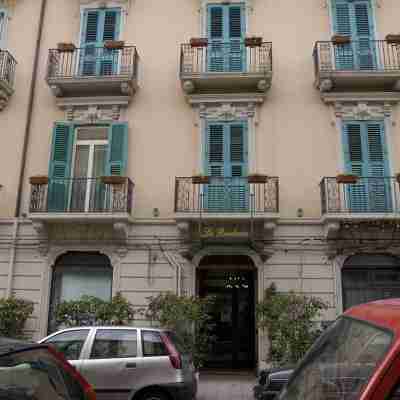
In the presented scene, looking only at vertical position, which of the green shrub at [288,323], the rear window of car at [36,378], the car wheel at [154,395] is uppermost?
the green shrub at [288,323]

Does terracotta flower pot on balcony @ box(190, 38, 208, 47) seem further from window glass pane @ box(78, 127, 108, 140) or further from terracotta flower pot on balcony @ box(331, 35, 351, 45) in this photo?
terracotta flower pot on balcony @ box(331, 35, 351, 45)

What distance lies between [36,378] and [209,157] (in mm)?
10271

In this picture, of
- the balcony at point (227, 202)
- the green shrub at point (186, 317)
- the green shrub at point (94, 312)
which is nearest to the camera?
the green shrub at point (186, 317)

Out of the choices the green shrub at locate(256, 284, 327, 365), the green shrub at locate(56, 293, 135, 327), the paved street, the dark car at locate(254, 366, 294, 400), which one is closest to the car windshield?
the dark car at locate(254, 366, 294, 400)

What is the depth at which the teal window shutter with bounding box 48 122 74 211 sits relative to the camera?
493 inches

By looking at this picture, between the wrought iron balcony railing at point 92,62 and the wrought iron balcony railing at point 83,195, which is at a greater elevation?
the wrought iron balcony railing at point 92,62

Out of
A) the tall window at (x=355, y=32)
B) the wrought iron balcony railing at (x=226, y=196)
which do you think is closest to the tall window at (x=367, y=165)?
the tall window at (x=355, y=32)

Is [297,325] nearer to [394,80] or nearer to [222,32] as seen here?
[394,80]

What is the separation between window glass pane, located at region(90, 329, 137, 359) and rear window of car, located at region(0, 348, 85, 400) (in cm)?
432

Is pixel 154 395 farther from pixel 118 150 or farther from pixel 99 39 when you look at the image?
pixel 99 39

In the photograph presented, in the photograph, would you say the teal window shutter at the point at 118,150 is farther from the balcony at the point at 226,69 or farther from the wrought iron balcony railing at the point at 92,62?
the balcony at the point at 226,69

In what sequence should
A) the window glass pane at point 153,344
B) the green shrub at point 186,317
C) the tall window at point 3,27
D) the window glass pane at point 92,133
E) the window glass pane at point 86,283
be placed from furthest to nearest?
the tall window at point 3,27
the window glass pane at point 92,133
the window glass pane at point 86,283
the green shrub at point 186,317
the window glass pane at point 153,344

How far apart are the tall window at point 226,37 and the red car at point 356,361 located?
1135 cm

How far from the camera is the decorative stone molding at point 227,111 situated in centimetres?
1324
